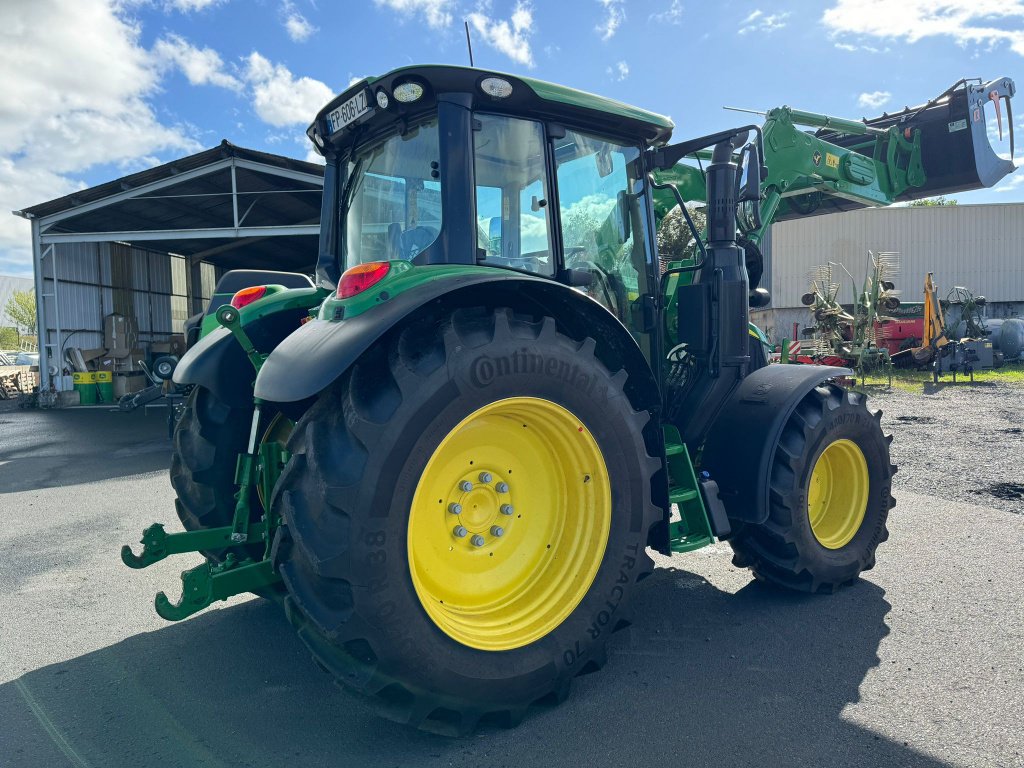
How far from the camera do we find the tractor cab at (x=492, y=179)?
9.31 feet

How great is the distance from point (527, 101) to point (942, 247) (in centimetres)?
3135

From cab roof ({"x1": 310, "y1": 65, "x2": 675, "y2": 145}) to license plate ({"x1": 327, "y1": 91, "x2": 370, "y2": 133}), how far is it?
28 millimetres

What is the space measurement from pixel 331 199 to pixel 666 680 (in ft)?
9.12

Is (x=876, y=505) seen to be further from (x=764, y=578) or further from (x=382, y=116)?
(x=382, y=116)

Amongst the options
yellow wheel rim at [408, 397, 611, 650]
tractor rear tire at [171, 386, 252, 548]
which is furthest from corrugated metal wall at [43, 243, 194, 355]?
yellow wheel rim at [408, 397, 611, 650]

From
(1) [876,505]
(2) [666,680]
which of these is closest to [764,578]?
(1) [876,505]

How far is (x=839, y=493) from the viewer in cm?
399

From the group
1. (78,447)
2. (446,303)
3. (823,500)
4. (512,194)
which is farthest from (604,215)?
(78,447)

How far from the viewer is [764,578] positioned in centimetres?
370

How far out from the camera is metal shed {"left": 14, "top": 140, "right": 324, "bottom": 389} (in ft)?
50.0

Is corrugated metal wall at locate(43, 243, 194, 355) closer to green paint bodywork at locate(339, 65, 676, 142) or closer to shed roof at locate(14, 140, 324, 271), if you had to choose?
shed roof at locate(14, 140, 324, 271)

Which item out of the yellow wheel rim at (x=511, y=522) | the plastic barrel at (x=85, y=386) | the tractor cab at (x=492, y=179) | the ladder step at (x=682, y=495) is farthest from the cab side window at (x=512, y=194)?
the plastic barrel at (x=85, y=386)

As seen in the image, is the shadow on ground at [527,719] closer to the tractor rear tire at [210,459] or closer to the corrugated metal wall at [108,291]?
the tractor rear tire at [210,459]

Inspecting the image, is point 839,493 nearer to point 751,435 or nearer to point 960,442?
point 751,435
